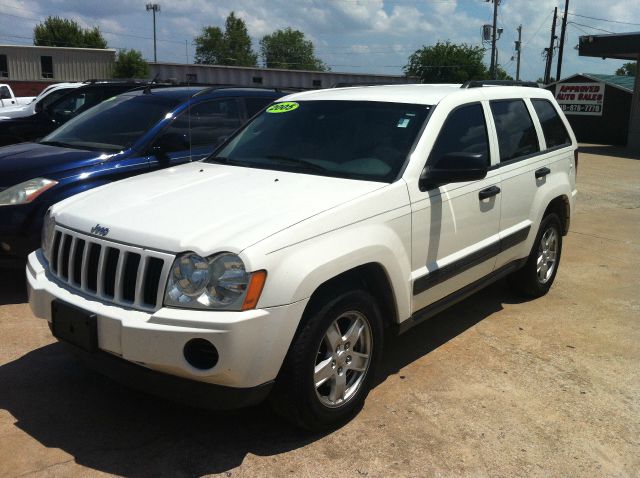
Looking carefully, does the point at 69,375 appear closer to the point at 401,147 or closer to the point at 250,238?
the point at 250,238

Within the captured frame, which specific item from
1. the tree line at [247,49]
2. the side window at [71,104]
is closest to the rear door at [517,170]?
the side window at [71,104]

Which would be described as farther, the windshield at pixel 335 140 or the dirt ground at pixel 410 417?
the windshield at pixel 335 140

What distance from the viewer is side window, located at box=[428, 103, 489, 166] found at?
4.02m

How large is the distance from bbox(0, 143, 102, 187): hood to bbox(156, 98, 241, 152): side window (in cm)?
76

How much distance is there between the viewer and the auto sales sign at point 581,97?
86.0ft

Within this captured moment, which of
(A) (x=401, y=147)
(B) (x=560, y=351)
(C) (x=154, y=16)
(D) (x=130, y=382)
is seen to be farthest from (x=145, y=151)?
(C) (x=154, y=16)

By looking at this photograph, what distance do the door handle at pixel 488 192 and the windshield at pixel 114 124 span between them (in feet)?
10.4

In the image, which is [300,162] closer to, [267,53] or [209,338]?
[209,338]

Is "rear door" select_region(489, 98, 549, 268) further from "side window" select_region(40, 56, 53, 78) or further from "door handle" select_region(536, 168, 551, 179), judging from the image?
"side window" select_region(40, 56, 53, 78)

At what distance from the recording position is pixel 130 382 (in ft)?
9.86

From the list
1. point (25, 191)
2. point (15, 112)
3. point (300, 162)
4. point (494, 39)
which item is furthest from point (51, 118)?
point (494, 39)

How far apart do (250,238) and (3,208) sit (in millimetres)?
3005

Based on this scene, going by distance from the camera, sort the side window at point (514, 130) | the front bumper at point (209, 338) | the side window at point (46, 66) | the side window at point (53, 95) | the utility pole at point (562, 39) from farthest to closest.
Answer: the side window at point (46, 66)
the utility pole at point (562, 39)
the side window at point (53, 95)
the side window at point (514, 130)
the front bumper at point (209, 338)

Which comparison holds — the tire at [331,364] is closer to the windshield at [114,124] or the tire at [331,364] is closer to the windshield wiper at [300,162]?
the windshield wiper at [300,162]
